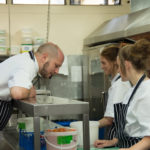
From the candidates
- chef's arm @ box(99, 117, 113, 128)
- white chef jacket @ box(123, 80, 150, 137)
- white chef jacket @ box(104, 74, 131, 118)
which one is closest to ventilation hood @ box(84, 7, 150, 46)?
white chef jacket @ box(104, 74, 131, 118)

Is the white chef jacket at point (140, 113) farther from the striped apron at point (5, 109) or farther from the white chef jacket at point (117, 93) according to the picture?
the striped apron at point (5, 109)

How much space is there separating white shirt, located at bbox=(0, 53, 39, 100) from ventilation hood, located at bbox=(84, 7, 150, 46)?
1747mm

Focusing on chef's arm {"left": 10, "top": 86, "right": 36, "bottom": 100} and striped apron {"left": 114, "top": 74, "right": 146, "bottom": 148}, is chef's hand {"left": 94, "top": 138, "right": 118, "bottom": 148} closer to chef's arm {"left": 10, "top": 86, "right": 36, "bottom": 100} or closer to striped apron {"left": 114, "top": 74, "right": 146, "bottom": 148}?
striped apron {"left": 114, "top": 74, "right": 146, "bottom": 148}

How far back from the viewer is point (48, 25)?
446 cm

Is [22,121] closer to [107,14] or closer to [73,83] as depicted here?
[73,83]

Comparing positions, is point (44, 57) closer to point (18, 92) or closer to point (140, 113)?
point (18, 92)

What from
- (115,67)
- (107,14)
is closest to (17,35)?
(107,14)

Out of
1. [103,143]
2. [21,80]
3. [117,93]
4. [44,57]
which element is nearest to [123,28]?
[117,93]

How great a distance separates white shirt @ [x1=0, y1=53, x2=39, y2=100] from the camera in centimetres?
167

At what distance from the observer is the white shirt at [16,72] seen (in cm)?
167

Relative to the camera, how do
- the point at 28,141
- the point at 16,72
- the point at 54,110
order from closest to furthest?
the point at 54,110 → the point at 28,141 → the point at 16,72

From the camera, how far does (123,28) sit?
11.6ft

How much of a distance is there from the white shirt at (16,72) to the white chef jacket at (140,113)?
59cm

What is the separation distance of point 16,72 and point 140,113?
74 centimetres
